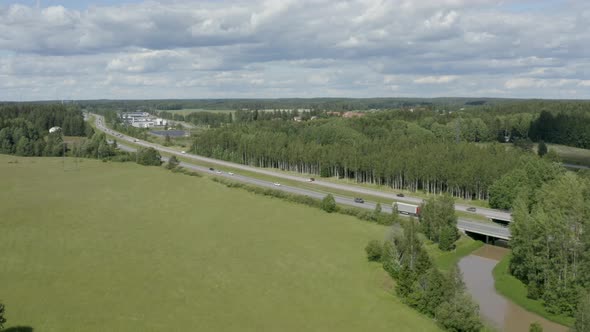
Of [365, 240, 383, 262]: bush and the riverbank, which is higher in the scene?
[365, 240, 383, 262]: bush

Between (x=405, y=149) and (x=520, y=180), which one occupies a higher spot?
(x=405, y=149)

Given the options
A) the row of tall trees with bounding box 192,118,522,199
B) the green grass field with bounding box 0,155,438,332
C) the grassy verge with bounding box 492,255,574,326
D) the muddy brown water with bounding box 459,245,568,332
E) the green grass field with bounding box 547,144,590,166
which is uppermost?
the row of tall trees with bounding box 192,118,522,199

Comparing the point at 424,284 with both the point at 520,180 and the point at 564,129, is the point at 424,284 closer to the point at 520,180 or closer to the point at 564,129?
the point at 520,180

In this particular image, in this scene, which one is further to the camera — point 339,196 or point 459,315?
point 339,196

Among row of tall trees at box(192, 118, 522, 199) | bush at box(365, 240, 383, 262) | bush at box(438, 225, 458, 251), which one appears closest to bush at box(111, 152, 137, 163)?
row of tall trees at box(192, 118, 522, 199)

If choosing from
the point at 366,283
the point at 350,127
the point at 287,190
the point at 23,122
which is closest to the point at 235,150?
the point at 350,127

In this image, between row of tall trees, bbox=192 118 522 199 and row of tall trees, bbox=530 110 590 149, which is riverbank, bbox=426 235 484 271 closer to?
row of tall trees, bbox=192 118 522 199

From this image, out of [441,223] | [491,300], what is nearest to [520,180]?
[441,223]
